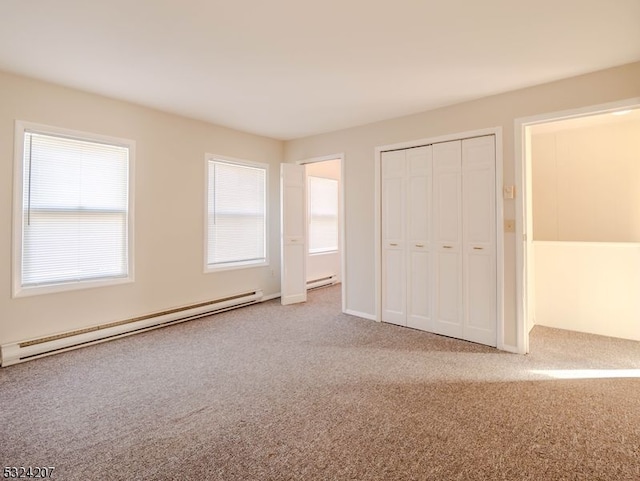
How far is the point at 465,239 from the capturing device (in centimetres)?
372

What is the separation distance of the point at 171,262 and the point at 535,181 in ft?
16.6

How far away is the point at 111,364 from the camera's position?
3064 mm

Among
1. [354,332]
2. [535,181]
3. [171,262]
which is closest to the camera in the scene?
[354,332]

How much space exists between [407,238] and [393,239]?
0.20 meters

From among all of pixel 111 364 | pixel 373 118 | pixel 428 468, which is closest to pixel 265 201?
pixel 373 118

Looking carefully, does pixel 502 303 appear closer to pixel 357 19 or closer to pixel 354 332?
pixel 354 332

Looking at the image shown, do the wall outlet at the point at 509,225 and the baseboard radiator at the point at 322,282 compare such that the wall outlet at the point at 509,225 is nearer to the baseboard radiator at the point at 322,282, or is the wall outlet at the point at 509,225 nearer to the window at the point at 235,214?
the window at the point at 235,214

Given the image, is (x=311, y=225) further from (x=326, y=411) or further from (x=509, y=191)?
(x=326, y=411)

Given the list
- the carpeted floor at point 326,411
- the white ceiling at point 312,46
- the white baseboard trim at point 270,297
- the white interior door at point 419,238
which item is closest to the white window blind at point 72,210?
the white ceiling at point 312,46

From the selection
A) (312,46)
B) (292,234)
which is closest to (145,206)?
(292,234)

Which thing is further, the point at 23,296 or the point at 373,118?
the point at 373,118

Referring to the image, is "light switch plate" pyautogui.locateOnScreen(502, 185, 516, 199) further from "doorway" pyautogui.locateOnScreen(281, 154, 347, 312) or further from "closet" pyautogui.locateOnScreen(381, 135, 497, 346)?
"doorway" pyautogui.locateOnScreen(281, 154, 347, 312)

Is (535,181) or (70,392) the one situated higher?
(535,181)

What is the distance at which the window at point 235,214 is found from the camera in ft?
15.7
